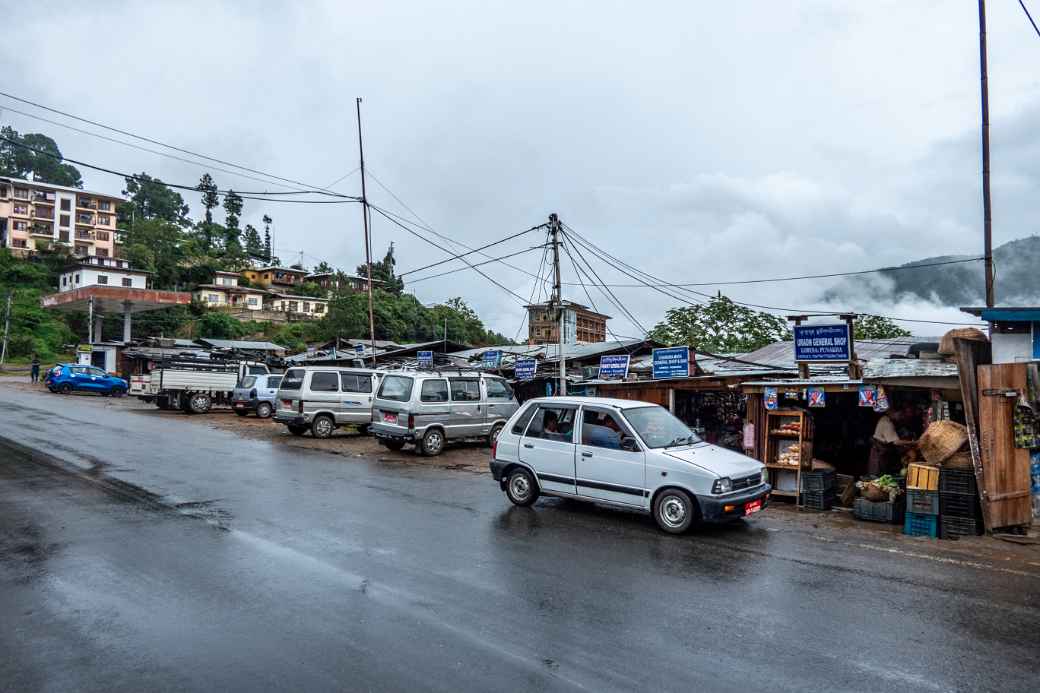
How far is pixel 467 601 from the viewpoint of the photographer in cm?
565

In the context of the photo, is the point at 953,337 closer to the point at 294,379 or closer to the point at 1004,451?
the point at 1004,451

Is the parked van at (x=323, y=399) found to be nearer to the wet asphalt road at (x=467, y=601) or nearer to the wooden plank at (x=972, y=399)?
the wet asphalt road at (x=467, y=601)

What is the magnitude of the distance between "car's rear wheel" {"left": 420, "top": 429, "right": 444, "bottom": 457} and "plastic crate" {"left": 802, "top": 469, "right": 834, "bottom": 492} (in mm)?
8990

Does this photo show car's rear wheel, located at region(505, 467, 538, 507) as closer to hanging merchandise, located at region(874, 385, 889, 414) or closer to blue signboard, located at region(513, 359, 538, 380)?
hanging merchandise, located at region(874, 385, 889, 414)

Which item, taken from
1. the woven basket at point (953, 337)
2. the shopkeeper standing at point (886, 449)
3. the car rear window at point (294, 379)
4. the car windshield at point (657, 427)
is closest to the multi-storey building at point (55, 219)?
the car rear window at point (294, 379)

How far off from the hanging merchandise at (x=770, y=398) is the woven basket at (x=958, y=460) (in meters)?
2.86

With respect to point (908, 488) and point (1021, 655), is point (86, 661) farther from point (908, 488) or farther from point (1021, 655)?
point (908, 488)

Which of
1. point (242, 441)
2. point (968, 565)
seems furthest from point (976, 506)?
point (242, 441)

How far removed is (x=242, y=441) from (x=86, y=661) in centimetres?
1425

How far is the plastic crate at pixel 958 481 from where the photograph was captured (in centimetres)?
895

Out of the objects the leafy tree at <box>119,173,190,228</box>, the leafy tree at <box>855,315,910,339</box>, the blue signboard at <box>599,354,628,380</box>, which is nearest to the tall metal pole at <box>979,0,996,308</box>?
the blue signboard at <box>599,354,628,380</box>

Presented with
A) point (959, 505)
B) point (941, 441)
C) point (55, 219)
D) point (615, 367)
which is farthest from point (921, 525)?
point (55, 219)

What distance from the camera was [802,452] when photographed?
11023 millimetres

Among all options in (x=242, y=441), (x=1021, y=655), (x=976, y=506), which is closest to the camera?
(x=1021, y=655)
